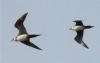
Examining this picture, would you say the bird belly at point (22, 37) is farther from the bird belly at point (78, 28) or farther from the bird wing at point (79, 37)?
the bird wing at point (79, 37)

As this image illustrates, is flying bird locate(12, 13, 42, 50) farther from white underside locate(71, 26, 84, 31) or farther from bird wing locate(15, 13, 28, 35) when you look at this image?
white underside locate(71, 26, 84, 31)

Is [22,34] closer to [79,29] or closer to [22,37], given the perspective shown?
[22,37]

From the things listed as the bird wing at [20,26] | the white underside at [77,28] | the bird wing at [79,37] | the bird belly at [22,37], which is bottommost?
the bird wing at [79,37]

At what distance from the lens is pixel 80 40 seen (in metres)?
50.6

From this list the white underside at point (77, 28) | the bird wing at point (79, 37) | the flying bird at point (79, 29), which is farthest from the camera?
the bird wing at point (79, 37)

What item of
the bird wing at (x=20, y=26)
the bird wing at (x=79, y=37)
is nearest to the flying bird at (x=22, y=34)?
the bird wing at (x=20, y=26)

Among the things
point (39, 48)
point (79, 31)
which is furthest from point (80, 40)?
point (39, 48)

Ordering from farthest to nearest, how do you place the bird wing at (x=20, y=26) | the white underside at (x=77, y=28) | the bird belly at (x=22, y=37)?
the white underside at (x=77, y=28) → the bird wing at (x=20, y=26) → the bird belly at (x=22, y=37)

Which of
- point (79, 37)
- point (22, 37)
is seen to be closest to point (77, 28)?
point (79, 37)

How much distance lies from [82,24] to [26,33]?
5168mm

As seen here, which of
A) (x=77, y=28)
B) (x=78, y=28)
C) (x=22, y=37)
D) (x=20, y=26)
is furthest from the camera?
(x=77, y=28)

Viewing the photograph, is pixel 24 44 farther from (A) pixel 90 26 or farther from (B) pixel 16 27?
(A) pixel 90 26

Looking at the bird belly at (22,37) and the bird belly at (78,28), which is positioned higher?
the bird belly at (78,28)

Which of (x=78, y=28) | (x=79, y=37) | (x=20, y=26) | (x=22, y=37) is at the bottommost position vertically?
(x=79, y=37)
